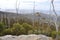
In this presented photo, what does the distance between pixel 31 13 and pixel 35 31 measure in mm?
618

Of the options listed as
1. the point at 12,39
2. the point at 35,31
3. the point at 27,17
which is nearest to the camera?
the point at 12,39

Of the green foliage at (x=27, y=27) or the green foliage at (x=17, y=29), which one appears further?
the green foliage at (x=27, y=27)

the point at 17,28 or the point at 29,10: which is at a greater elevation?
the point at 29,10

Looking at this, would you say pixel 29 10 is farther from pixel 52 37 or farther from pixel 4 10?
pixel 52 37

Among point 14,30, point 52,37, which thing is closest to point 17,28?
point 14,30

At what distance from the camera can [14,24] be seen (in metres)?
6.66

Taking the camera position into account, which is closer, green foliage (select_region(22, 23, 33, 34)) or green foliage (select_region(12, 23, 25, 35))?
green foliage (select_region(12, 23, 25, 35))

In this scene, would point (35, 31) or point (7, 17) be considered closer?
point (35, 31)

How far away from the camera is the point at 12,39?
Result: 576 cm

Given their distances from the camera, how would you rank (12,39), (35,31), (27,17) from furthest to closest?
(27,17)
(35,31)
(12,39)

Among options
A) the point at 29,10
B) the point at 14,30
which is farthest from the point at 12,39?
the point at 29,10

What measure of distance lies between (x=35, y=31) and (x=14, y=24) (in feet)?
2.29

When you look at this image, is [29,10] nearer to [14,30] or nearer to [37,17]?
[37,17]

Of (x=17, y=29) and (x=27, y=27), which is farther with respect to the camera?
(x=27, y=27)
